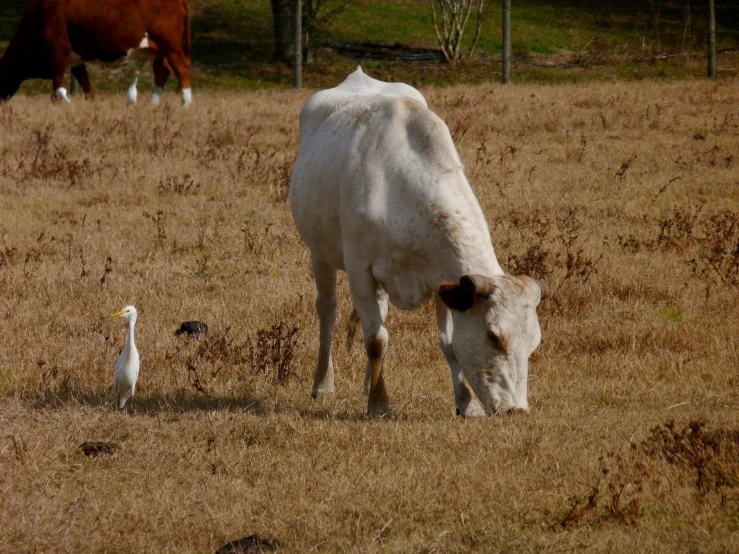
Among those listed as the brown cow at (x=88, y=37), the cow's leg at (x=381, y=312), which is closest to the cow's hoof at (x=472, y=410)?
the cow's leg at (x=381, y=312)

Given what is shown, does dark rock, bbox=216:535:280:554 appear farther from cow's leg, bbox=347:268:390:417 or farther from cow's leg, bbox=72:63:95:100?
cow's leg, bbox=72:63:95:100

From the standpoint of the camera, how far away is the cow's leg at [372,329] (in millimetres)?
6418

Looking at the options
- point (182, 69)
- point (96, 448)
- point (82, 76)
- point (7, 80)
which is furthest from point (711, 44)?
point (96, 448)

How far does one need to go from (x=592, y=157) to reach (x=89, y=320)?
295 inches

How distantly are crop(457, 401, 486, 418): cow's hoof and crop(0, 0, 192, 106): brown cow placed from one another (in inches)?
529

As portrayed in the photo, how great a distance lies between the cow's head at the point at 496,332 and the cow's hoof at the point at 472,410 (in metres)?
0.35

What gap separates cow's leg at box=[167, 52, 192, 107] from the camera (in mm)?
19062

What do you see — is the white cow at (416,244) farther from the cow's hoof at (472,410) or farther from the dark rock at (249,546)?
the dark rock at (249,546)

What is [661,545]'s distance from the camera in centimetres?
445

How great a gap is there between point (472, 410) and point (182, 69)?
14675mm

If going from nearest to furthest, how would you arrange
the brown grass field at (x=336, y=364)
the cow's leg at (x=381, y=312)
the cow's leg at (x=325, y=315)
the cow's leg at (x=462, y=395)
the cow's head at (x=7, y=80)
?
the brown grass field at (x=336, y=364) → the cow's leg at (x=462, y=395) → the cow's leg at (x=381, y=312) → the cow's leg at (x=325, y=315) → the cow's head at (x=7, y=80)

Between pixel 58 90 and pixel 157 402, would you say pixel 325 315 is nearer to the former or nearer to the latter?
pixel 157 402

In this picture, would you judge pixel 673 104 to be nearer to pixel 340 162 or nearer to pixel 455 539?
pixel 340 162

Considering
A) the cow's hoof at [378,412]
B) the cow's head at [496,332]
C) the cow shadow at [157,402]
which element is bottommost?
the cow shadow at [157,402]
